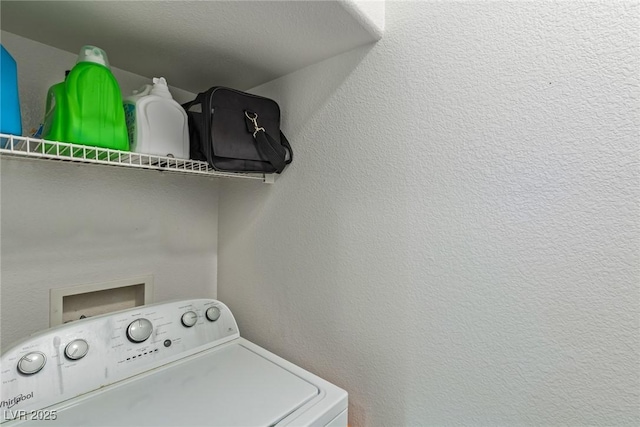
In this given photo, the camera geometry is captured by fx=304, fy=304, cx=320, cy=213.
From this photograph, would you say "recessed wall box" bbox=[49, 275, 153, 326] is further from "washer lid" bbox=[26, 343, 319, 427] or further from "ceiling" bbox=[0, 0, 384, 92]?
"ceiling" bbox=[0, 0, 384, 92]

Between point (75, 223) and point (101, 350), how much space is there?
1.62 ft

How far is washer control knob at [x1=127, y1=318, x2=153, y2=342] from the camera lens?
3.33 feet

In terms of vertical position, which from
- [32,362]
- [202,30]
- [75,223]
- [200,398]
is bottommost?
[200,398]

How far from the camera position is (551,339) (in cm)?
70

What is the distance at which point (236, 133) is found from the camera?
1101mm

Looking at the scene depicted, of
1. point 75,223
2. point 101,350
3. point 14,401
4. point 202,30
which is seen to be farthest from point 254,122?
point 14,401

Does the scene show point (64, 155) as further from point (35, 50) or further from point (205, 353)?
point (205, 353)

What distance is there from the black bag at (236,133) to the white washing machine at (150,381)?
60 centimetres

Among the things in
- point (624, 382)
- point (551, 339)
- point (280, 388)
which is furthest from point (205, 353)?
point (624, 382)

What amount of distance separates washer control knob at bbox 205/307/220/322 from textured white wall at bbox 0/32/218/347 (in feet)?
0.95

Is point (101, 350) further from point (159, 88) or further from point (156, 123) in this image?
point (159, 88)

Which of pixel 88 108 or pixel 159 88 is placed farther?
pixel 159 88

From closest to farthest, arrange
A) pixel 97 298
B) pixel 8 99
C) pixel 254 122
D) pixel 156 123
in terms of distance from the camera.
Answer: pixel 8 99, pixel 156 123, pixel 254 122, pixel 97 298

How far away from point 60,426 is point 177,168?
0.77 m
